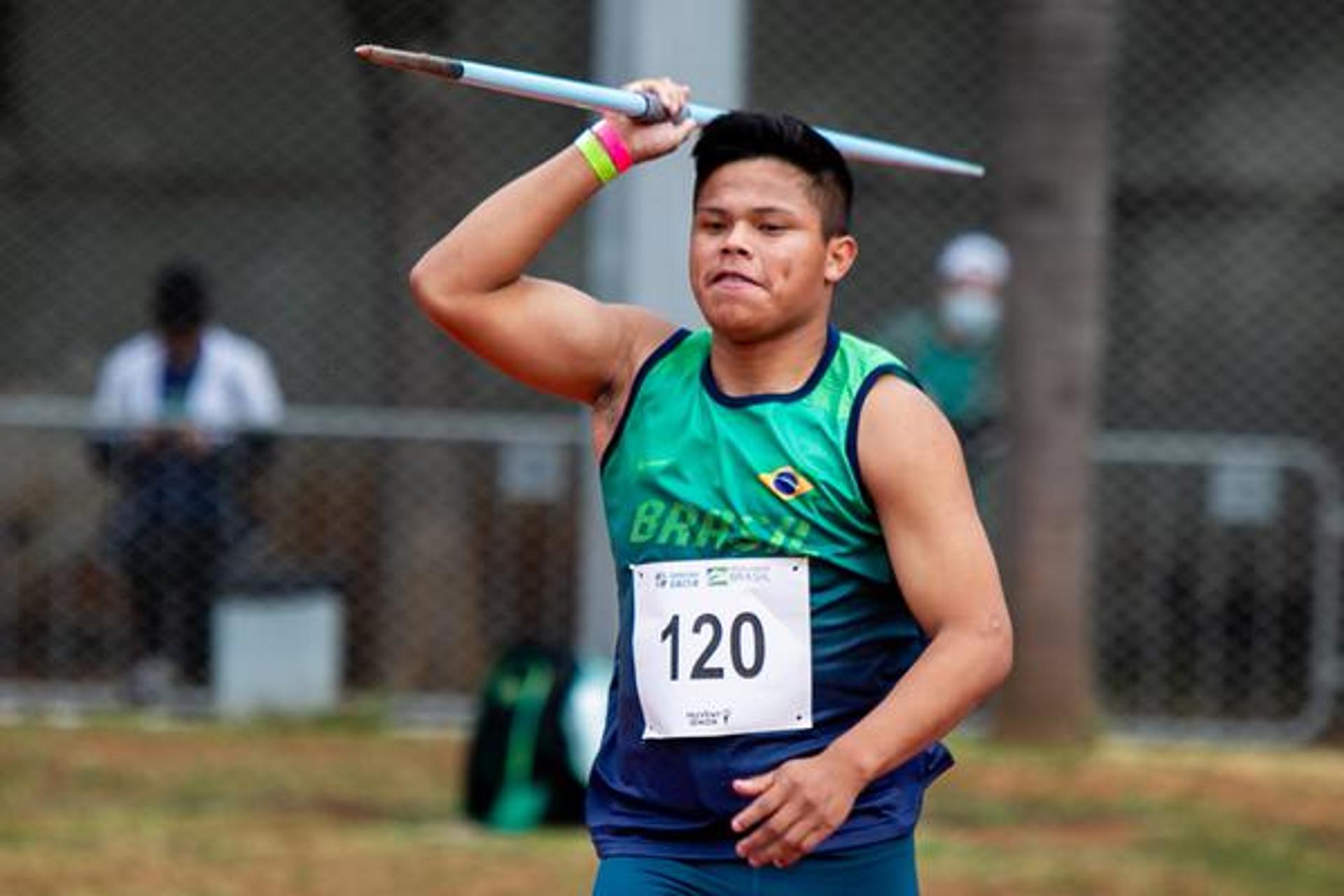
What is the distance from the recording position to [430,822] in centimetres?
952

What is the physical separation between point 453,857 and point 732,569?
4.34 meters

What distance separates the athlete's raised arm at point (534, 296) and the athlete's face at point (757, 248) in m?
0.19

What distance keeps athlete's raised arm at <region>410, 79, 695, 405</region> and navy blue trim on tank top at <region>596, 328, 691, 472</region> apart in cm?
2

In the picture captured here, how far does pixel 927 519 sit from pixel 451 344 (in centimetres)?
811

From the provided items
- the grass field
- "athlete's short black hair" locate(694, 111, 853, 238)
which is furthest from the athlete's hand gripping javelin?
the grass field

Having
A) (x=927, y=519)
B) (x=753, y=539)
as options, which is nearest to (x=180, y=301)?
(x=753, y=539)

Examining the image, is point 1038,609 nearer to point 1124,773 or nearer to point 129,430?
point 1124,773

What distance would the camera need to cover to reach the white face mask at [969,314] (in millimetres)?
12086

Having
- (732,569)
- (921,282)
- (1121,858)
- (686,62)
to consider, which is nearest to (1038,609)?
(921,282)

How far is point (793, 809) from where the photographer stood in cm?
432

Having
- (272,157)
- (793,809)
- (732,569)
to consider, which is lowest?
(793,809)

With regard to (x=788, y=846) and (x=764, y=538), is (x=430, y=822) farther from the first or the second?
(x=788, y=846)

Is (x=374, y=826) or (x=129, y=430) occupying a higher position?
(x=129, y=430)

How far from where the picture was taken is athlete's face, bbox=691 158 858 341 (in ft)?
15.0
